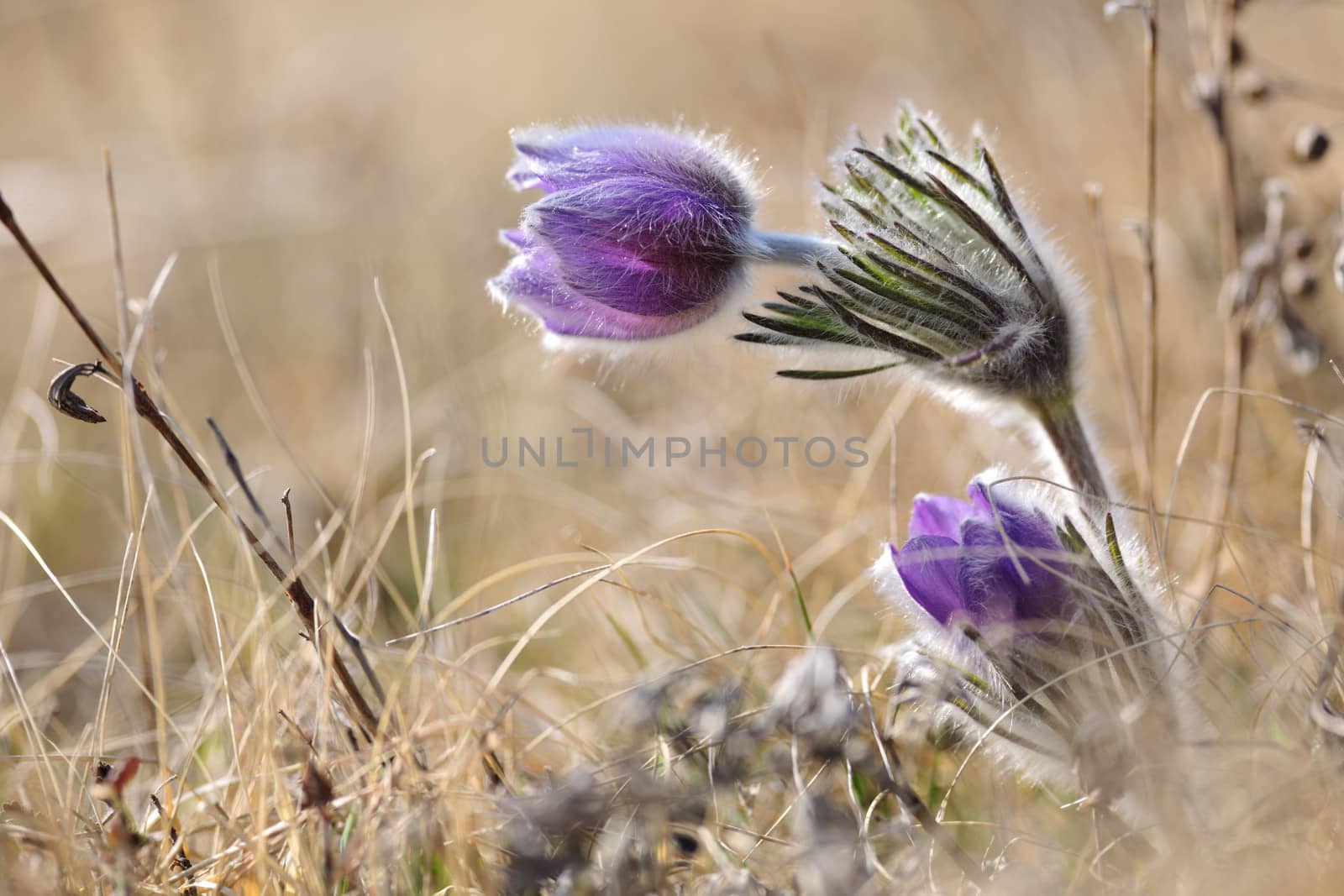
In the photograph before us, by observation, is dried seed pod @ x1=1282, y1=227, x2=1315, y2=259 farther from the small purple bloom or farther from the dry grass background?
the small purple bloom

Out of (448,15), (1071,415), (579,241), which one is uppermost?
(448,15)

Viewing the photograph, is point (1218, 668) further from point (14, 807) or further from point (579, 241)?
point (14, 807)

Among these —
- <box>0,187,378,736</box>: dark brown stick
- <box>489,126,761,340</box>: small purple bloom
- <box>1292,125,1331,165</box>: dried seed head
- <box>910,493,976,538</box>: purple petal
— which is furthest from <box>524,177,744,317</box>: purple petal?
<box>1292,125,1331,165</box>: dried seed head

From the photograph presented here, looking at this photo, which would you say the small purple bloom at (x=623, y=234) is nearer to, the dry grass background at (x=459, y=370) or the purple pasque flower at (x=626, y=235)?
the purple pasque flower at (x=626, y=235)

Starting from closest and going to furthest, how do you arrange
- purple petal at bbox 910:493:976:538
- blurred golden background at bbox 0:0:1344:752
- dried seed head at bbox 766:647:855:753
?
1. dried seed head at bbox 766:647:855:753
2. purple petal at bbox 910:493:976:538
3. blurred golden background at bbox 0:0:1344:752

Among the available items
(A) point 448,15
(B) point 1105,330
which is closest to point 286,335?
(B) point 1105,330

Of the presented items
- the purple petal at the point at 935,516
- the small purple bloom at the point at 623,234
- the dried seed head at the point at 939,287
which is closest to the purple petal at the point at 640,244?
the small purple bloom at the point at 623,234

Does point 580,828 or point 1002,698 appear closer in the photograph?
point 580,828
